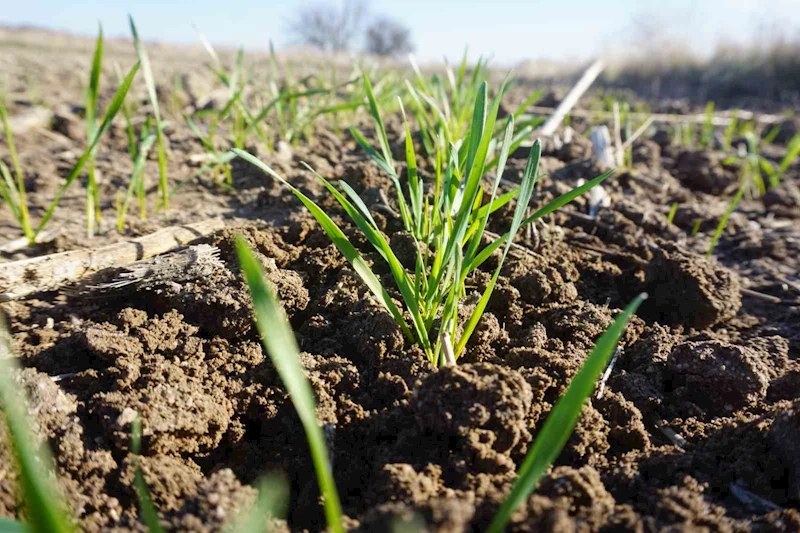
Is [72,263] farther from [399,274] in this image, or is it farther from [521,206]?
[521,206]

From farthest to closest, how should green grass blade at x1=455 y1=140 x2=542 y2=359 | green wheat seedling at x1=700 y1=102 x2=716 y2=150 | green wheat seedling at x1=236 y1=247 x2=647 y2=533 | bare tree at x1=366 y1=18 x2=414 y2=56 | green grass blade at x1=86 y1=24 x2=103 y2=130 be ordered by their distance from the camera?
1. bare tree at x1=366 y1=18 x2=414 y2=56
2. green wheat seedling at x1=700 y1=102 x2=716 y2=150
3. green grass blade at x1=86 y1=24 x2=103 y2=130
4. green grass blade at x1=455 y1=140 x2=542 y2=359
5. green wheat seedling at x1=236 y1=247 x2=647 y2=533

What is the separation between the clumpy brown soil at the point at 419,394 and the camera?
806mm

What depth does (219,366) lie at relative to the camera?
110 cm

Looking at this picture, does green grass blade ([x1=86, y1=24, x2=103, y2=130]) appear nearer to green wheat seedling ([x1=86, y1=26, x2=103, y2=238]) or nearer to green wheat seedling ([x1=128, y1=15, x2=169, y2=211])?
green wheat seedling ([x1=86, y1=26, x2=103, y2=238])

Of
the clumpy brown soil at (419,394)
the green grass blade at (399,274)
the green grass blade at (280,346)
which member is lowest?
the clumpy brown soil at (419,394)

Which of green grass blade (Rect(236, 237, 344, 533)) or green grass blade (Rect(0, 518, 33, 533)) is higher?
green grass blade (Rect(236, 237, 344, 533))

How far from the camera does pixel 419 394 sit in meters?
0.94

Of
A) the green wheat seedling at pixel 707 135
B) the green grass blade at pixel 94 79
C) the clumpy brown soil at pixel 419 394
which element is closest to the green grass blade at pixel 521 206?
the clumpy brown soil at pixel 419 394

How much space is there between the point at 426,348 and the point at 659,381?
50 centimetres

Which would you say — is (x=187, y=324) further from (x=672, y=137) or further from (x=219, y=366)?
(x=672, y=137)

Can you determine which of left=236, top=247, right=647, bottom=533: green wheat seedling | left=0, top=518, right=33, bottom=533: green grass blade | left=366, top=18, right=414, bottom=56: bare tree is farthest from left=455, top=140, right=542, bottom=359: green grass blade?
left=366, top=18, right=414, bottom=56: bare tree

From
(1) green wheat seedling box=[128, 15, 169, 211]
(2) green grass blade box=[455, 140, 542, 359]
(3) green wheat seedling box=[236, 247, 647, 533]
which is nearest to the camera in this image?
(3) green wheat seedling box=[236, 247, 647, 533]

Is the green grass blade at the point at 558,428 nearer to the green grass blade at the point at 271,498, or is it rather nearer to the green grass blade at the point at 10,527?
the green grass blade at the point at 271,498

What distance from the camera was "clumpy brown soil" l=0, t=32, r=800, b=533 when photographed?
2.64ft
